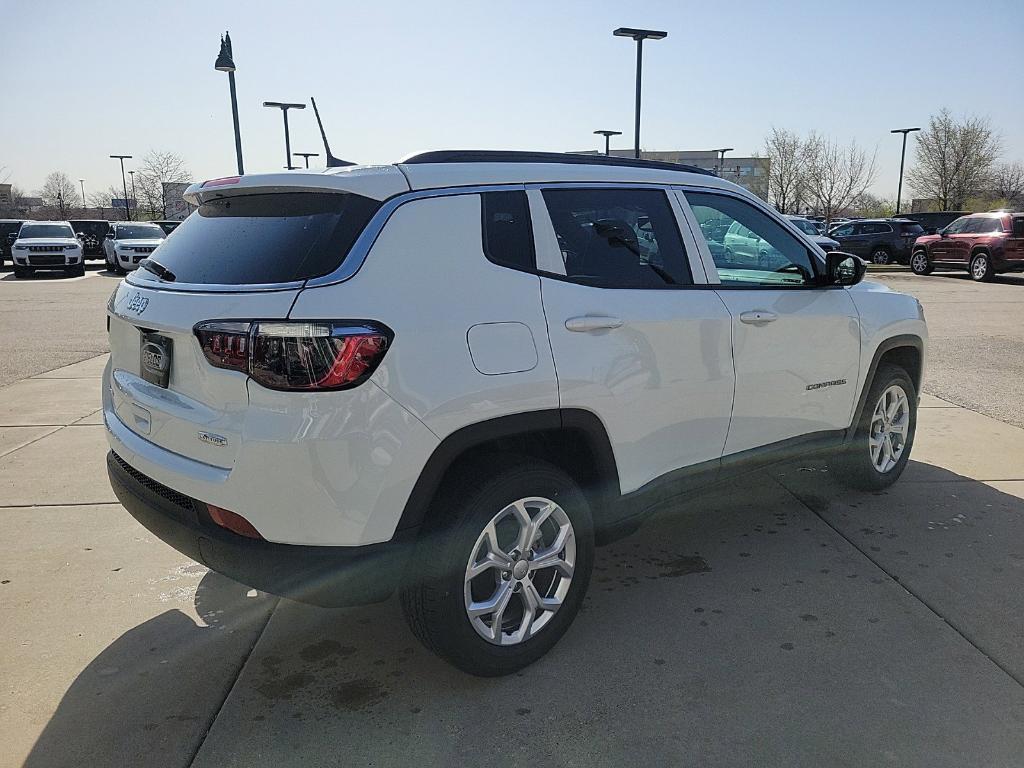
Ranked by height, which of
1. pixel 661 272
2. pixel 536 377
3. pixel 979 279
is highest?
pixel 661 272

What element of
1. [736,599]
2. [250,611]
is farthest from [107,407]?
[736,599]

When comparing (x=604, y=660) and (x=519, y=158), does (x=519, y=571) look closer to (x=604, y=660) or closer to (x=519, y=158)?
(x=604, y=660)

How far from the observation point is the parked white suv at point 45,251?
23.0 meters

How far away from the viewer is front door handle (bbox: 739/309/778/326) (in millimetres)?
3430

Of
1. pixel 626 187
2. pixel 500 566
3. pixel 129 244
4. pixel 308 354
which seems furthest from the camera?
pixel 129 244

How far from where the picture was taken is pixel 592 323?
2824 millimetres

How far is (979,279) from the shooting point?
20.1 meters

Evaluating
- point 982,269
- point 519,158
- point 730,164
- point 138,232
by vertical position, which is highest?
point 730,164

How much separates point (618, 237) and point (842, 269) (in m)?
1.34

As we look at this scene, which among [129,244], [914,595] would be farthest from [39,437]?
[129,244]

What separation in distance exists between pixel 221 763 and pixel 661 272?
239 cm

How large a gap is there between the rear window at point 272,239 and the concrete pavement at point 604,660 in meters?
1.45

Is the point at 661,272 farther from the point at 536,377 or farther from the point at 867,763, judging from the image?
the point at 867,763

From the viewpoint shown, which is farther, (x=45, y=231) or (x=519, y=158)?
(x=45, y=231)
